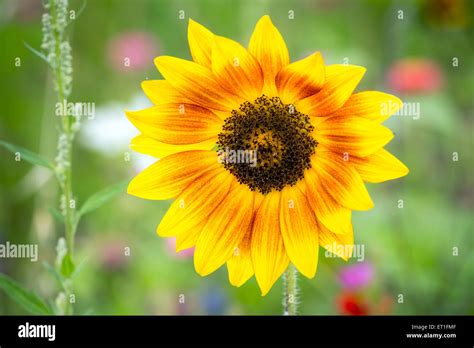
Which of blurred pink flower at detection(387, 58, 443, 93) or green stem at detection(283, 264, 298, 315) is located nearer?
green stem at detection(283, 264, 298, 315)

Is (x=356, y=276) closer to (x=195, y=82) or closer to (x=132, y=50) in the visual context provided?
(x=195, y=82)

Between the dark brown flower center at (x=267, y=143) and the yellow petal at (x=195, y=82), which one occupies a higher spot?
the yellow petal at (x=195, y=82)

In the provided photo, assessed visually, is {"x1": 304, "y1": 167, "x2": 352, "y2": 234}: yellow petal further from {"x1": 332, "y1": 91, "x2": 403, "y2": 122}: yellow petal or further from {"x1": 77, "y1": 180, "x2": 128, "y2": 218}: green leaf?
{"x1": 77, "y1": 180, "x2": 128, "y2": 218}: green leaf

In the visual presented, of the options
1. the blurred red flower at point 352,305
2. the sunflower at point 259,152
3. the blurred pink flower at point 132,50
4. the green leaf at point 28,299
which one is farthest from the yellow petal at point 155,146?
the blurred pink flower at point 132,50

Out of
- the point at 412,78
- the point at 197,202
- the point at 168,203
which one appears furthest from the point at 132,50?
the point at 197,202

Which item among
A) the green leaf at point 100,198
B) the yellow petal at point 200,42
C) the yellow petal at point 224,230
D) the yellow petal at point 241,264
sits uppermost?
the yellow petal at point 200,42

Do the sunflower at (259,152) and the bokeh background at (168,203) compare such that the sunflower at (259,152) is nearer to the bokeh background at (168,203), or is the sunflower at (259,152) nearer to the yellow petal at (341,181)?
the yellow petal at (341,181)

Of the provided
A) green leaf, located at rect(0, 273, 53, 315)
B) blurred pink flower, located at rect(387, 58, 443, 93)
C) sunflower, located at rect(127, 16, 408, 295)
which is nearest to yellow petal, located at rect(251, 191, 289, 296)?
sunflower, located at rect(127, 16, 408, 295)
